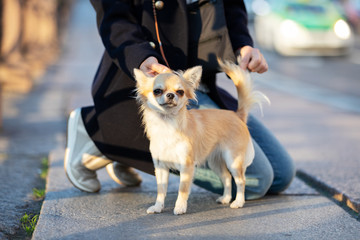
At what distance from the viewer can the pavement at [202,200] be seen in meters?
2.77

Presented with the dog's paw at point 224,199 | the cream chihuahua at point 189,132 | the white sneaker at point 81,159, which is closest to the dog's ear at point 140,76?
the cream chihuahua at point 189,132

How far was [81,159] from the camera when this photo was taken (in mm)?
3566

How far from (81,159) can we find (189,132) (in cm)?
97

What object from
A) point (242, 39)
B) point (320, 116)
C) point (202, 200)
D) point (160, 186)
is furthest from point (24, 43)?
point (160, 186)

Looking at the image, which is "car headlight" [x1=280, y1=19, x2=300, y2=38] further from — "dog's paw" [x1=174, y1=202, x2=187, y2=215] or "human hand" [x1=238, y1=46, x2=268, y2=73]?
"dog's paw" [x1=174, y1=202, x2=187, y2=215]

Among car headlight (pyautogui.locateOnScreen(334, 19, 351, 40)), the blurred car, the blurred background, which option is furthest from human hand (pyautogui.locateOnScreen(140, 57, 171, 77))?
car headlight (pyautogui.locateOnScreen(334, 19, 351, 40))

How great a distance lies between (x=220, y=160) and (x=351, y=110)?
5030 millimetres

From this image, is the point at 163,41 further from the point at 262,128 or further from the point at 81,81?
the point at 81,81

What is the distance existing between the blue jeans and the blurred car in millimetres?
12127

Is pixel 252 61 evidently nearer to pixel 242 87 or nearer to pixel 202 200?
pixel 242 87

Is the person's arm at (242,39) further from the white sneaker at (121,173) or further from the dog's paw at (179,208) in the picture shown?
the white sneaker at (121,173)

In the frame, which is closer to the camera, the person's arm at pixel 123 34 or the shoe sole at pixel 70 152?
the person's arm at pixel 123 34

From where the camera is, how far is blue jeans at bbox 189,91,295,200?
3492 mm

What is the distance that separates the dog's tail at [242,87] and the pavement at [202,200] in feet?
2.12
